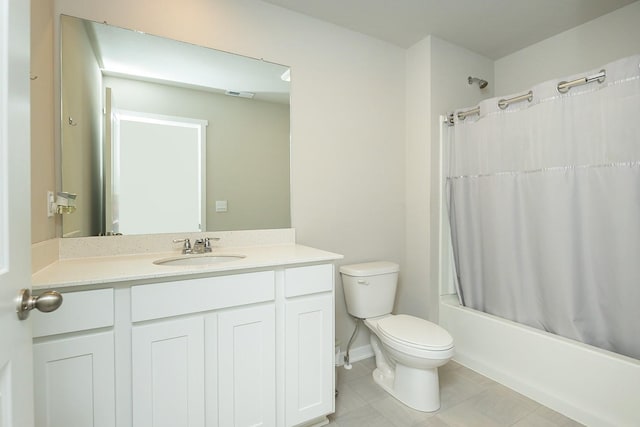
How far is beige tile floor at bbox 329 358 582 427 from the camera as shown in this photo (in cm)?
161

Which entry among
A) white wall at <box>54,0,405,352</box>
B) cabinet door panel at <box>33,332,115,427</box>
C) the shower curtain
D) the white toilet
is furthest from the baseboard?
cabinet door panel at <box>33,332,115,427</box>

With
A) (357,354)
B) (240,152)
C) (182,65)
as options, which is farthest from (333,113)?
(357,354)

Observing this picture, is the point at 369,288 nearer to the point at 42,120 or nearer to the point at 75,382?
the point at 75,382

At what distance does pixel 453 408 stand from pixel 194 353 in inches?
56.9

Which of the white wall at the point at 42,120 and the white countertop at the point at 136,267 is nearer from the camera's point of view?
the white countertop at the point at 136,267

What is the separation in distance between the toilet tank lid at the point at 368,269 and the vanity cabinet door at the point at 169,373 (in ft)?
3.43

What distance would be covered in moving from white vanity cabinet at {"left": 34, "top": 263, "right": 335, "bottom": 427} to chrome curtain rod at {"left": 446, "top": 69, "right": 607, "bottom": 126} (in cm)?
156

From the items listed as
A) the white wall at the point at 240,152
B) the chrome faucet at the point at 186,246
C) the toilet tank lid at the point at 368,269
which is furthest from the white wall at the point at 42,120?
the toilet tank lid at the point at 368,269

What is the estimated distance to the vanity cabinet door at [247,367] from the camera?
1.28 meters

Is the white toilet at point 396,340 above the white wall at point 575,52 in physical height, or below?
below

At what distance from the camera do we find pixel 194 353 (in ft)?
4.01

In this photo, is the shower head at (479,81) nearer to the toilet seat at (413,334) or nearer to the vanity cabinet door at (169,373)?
the toilet seat at (413,334)

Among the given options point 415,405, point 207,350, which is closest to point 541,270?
point 415,405

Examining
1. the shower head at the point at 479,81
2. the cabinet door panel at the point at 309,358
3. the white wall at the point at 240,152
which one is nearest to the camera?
the cabinet door panel at the point at 309,358
